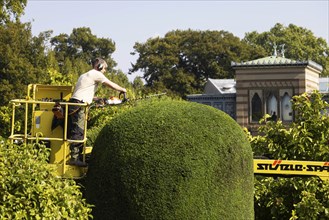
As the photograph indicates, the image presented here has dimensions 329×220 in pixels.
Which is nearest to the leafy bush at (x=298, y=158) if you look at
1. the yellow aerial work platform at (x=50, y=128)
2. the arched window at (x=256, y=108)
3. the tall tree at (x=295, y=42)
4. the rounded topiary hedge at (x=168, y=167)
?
the rounded topiary hedge at (x=168, y=167)

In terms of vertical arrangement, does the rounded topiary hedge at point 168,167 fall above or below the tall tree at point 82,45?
below

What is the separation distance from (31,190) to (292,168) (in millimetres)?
5221

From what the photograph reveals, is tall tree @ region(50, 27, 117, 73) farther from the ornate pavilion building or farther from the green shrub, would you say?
the green shrub

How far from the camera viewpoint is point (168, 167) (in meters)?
9.49

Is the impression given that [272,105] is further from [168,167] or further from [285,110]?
[168,167]

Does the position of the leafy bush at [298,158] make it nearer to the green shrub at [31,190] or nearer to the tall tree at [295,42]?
the green shrub at [31,190]

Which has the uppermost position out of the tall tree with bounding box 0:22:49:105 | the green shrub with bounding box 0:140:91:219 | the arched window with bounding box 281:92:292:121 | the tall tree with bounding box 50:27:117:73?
the tall tree with bounding box 50:27:117:73

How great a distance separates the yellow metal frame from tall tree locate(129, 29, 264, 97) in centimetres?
6473

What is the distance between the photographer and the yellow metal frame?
11.9 meters

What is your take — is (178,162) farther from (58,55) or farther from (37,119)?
(58,55)

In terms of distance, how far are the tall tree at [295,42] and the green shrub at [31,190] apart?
85.3 metres

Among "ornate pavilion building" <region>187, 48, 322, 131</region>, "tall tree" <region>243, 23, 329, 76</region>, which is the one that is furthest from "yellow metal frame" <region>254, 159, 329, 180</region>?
"tall tree" <region>243, 23, 329, 76</region>

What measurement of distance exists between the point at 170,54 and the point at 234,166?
68.9m

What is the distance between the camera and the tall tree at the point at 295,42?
94188 millimetres
